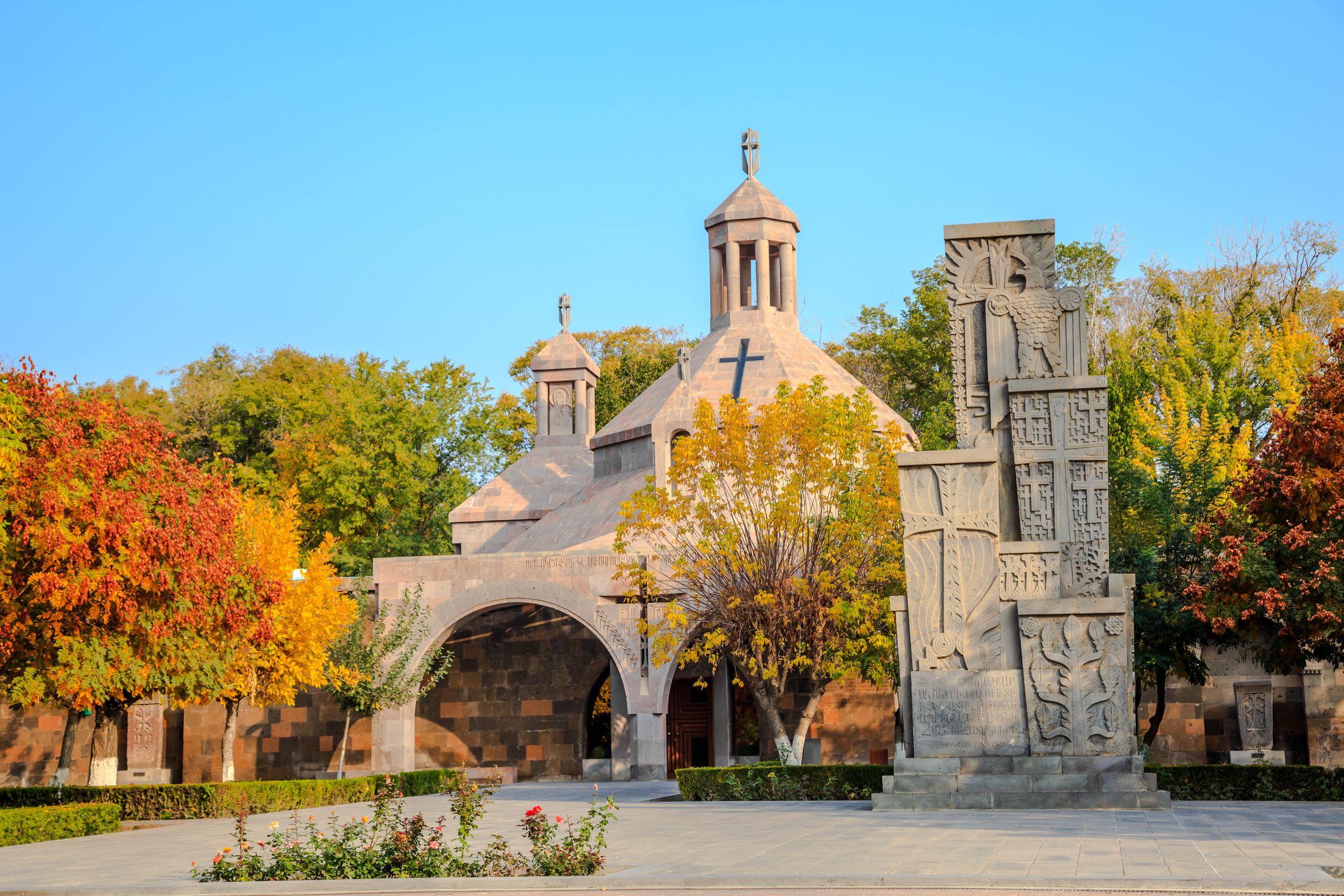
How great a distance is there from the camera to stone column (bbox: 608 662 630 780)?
26.1m

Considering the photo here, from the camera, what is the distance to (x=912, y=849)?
11031mm

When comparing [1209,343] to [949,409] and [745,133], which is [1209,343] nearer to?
[949,409]

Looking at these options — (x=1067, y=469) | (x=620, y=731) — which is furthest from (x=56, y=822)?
(x=620, y=731)

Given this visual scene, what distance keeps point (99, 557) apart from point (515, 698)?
1458 cm

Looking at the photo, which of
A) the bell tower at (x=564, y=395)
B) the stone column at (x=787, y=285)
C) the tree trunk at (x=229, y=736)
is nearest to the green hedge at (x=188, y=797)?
the tree trunk at (x=229, y=736)

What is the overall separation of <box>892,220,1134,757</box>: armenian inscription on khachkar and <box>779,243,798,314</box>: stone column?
21417 millimetres

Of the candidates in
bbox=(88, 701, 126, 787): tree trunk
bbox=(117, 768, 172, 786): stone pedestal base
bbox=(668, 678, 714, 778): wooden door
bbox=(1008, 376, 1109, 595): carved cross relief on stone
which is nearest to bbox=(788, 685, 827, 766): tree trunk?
bbox=(1008, 376, 1109, 595): carved cross relief on stone

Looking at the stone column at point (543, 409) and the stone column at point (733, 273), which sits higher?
the stone column at point (733, 273)

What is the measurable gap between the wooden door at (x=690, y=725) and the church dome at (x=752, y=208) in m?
13.6

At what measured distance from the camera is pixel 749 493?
2105 centimetres

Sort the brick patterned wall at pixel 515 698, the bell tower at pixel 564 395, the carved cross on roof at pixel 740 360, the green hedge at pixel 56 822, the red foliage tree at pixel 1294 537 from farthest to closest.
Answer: the bell tower at pixel 564 395 → the carved cross on roof at pixel 740 360 → the brick patterned wall at pixel 515 698 → the red foliage tree at pixel 1294 537 → the green hedge at pixel 56 822

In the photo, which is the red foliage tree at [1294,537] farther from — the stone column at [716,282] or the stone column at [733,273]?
the stone column at [716,282]

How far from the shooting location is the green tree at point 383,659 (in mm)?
25406

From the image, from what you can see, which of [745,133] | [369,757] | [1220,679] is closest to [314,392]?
[745,133]
